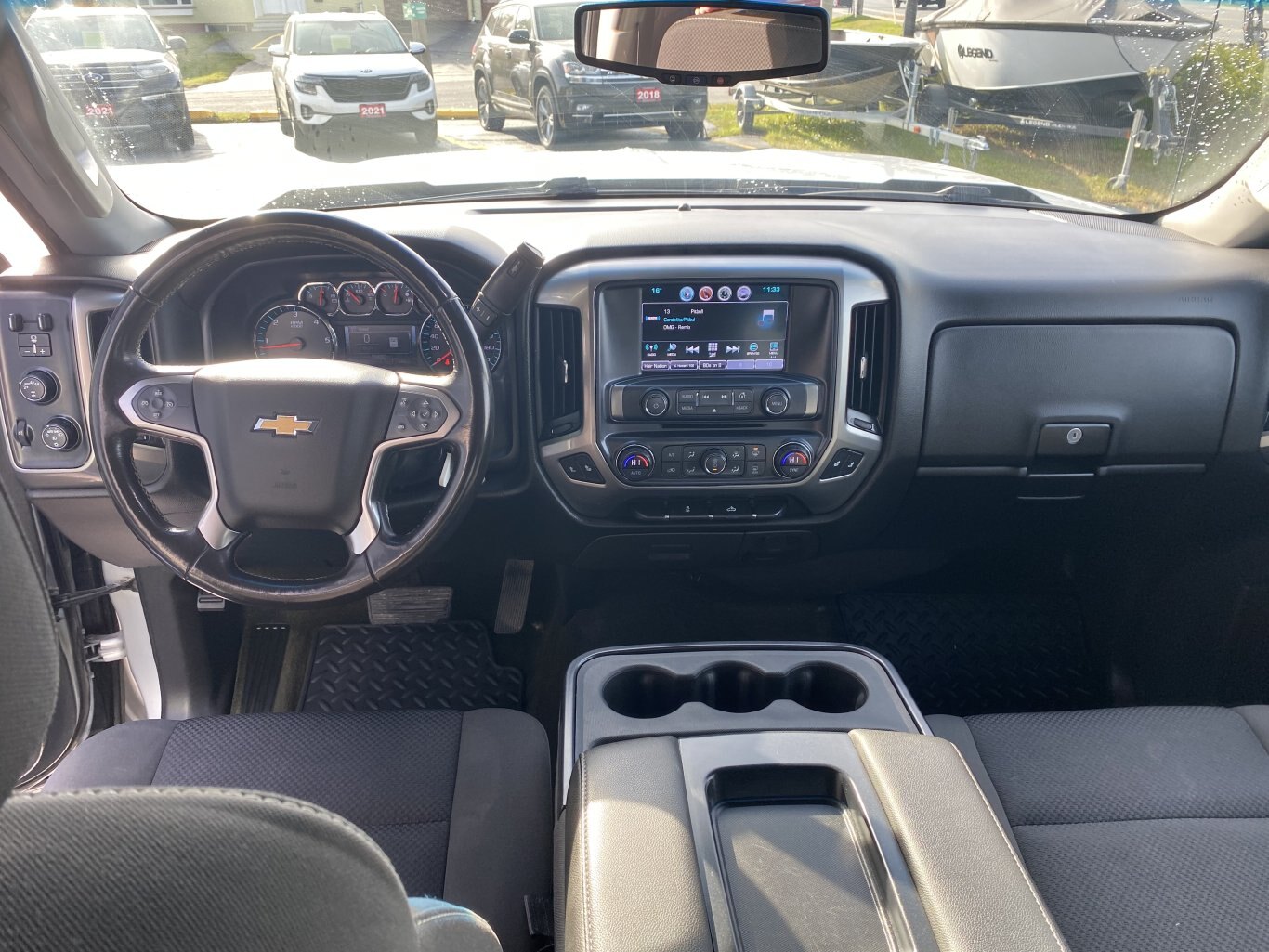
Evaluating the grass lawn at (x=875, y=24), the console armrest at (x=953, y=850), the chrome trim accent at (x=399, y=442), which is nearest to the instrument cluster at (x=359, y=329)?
the chrome trim accent at (x=399, y=442)

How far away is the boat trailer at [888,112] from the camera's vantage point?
251 cm

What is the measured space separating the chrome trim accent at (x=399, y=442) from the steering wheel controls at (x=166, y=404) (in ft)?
1.10

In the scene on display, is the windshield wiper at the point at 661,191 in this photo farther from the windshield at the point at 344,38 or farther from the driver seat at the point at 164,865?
the driver seat at the point at 164,865

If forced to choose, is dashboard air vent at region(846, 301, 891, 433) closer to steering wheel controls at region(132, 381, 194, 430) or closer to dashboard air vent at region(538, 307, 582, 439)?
dashboard air vent at region(538, 307, 582, 439)

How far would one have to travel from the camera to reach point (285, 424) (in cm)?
180

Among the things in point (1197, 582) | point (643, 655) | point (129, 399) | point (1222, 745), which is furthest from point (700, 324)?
point (1197, 582)

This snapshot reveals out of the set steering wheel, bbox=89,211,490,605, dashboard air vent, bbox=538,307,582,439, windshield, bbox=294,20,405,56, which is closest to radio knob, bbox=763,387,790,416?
dashboard air vent, bbox=538,307,582,439

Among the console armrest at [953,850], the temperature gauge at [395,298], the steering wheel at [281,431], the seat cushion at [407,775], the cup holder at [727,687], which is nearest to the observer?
the console armrest at [953,850]

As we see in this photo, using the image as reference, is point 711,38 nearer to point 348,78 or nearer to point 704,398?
point 704,398

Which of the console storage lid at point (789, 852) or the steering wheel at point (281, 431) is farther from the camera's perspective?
the steering wheel at point (281, 431)

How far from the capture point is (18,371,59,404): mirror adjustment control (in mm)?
2080

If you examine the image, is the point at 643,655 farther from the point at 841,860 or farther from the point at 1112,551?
the point at 1112,551

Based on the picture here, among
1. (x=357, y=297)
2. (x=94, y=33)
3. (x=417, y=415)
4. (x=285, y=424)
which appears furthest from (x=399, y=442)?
(x=94, y=33)

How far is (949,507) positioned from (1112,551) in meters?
0.60
